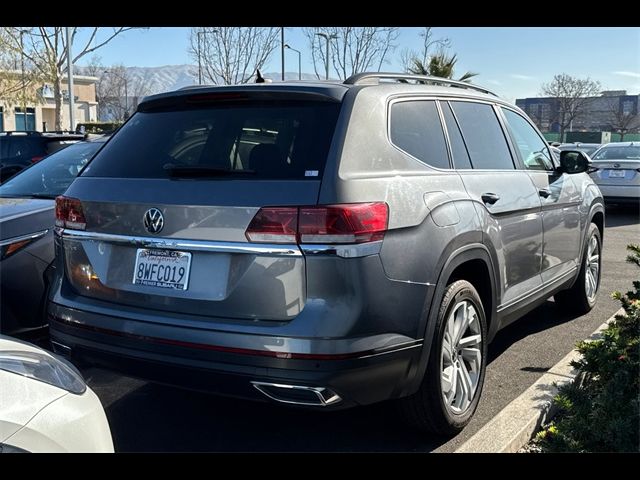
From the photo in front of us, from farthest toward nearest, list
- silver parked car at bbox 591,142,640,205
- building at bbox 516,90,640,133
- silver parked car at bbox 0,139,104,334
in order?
1. building at bbox 516,90,640,133
2. silver parked car at bbox 591,142,640,205
3. silver parked car at bbox 0,139,104,334

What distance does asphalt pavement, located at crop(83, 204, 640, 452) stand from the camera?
11.7 feet

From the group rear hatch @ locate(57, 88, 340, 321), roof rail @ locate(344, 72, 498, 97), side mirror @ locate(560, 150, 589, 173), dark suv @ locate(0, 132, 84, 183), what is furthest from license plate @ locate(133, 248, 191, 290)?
dark suv @ locate(0, 132, 84, 183)

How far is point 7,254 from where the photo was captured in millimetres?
4453

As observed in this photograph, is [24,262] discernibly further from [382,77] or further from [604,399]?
[604,399]

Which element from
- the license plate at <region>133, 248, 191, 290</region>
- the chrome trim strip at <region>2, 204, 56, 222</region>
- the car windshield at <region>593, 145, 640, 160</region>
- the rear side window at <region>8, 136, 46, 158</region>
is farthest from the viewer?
the car windshield at <region>593, 145, 640, 160</region>

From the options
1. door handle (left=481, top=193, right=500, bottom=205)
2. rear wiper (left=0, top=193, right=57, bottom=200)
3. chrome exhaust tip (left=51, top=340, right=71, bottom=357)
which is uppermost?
door handle (left=481, top=193, right=500, bottom=205)

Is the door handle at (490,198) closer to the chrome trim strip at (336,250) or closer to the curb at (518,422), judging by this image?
the curb at (518,422)

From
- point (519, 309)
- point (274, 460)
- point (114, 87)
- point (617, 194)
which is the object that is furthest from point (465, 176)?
point (114, 87)

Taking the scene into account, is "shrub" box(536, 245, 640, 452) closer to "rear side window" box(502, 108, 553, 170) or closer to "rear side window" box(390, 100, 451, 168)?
"rear side window" box(390, 100, 451, 168)

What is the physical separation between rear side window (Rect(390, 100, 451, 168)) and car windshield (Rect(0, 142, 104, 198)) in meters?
3.23

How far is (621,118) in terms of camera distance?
58250 mm

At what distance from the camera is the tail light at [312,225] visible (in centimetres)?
284

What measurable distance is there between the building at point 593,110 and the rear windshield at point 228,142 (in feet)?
181

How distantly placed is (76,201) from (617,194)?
1295cm
